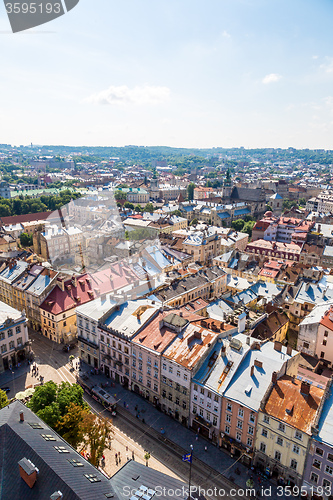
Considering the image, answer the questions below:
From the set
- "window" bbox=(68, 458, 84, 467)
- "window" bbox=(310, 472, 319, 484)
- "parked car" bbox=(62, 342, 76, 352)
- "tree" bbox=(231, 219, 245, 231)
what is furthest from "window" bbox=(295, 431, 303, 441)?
"tree" bbox=(231, 219, 245, 231)

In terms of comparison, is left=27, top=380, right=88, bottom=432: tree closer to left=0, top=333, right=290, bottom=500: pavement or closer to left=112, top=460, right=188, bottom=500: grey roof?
left=0, top=333, right=290, bottom=500: pavement

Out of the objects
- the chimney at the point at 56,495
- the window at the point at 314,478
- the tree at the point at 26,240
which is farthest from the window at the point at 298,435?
the tree at the point at 26,240

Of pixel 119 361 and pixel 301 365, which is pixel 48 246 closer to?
pixel 119 361

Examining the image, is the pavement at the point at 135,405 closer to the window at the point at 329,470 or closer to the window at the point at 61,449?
the window at the point at 329,470

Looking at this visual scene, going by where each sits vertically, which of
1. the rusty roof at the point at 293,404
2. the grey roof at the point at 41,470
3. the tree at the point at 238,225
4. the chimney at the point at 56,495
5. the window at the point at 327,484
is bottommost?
the tree at the point at 238,225

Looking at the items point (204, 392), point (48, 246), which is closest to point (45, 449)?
point (204, 392)
